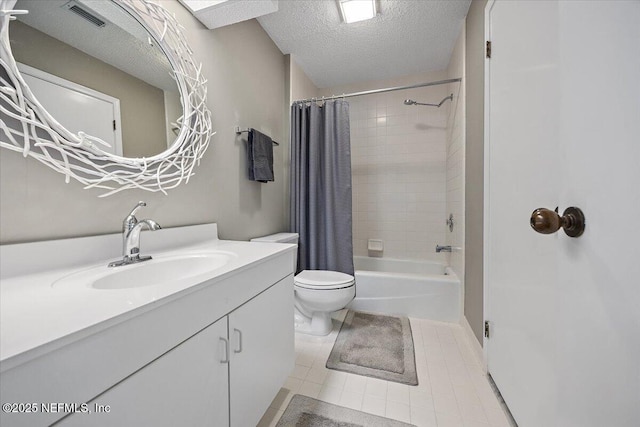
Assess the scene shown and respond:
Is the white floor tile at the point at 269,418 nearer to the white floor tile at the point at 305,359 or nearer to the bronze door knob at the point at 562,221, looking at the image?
the white floor tile at the point at 305,359

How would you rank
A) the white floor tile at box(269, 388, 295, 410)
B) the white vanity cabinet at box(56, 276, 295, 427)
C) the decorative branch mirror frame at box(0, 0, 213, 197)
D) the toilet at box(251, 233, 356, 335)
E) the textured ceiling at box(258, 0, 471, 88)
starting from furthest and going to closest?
the textured ceiling at box(258, 0, 471, 88)
the toilet at box(251, 233, 356, 335)
the white floor tile at box(269, 388, 295, 410)
the decorative branch mirror frame at box(0, 0, 213, 197)
the white vanity cabinet at box(56, 276, 295, 427)

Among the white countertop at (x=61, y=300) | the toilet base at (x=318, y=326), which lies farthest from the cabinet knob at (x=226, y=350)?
the toilet base at (x=318, y=326)

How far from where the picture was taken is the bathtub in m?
1.89

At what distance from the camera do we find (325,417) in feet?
3.43

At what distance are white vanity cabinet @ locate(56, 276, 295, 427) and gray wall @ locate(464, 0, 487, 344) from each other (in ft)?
3.78

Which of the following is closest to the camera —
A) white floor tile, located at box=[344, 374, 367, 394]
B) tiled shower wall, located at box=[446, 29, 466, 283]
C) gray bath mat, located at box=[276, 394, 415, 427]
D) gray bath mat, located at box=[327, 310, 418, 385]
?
gray bath mat, located at box=[276, 394, 415, 427]

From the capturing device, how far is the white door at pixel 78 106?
2.37ft

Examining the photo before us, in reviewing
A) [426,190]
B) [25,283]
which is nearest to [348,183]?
[426,190]

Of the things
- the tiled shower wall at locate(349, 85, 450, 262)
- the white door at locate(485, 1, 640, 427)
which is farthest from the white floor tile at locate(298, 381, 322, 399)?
the tiled shower wall at locate(349, 85, 450, 262)

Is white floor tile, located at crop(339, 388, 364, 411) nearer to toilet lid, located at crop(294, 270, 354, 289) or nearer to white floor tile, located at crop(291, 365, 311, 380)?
white floor tile, located at crop(291, 365, 311, 380)

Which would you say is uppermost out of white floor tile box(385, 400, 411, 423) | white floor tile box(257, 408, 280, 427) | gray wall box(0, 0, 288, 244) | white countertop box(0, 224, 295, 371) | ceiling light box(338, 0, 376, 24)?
ceiling light box(338, 0, 376, 24)

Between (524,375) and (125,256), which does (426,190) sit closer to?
(524,375)

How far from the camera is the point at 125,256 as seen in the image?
2.75 feet

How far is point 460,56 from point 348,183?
134 centimetres
